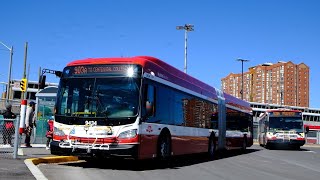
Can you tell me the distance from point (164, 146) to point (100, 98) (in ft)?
8.96

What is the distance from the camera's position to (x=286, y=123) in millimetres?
29812

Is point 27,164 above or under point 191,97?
under

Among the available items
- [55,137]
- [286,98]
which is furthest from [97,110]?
[286,98]

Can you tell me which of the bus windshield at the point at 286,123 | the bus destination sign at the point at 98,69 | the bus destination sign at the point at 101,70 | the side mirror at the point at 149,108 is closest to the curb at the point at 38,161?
the bus destination sign at the point at 101,70

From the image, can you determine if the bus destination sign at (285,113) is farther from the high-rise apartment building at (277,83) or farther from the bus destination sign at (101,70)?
the high-rise apartment building at (277,83)

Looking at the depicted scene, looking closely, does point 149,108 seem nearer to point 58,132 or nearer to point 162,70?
point 162,70

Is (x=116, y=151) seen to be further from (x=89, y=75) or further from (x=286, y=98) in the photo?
(x=286, y=98)

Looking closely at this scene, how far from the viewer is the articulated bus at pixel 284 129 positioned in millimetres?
29172

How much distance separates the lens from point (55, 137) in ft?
38.6

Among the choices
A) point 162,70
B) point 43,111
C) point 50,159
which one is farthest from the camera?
point 43,111

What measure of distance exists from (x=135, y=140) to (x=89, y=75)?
226cm

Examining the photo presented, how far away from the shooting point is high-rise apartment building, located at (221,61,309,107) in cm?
12175

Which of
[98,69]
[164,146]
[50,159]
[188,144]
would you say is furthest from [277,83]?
[98,69]

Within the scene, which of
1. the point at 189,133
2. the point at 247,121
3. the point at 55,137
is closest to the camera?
the point at 55,137
